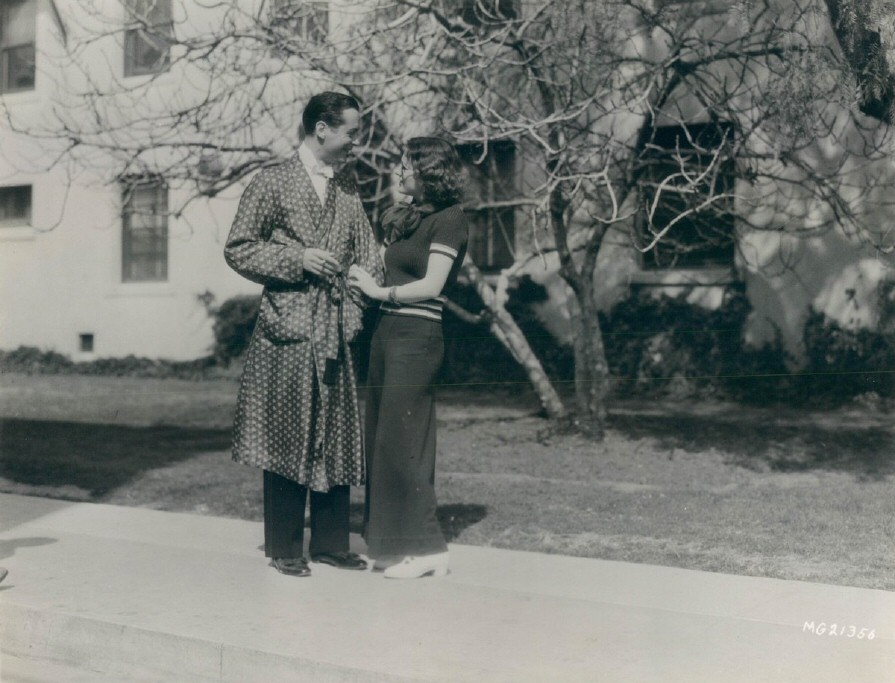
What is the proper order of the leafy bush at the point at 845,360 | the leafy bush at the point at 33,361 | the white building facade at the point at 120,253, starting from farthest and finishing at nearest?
the leafy bush at the point at 33,361
the white building facade at the point at 120,253
the leafy bush at the point at 845,360

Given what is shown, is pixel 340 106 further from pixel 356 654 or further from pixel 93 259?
pixel 93 259

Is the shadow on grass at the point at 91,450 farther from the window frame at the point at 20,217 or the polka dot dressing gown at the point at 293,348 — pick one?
the window frame at the point at 20,217

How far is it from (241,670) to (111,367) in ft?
47.6

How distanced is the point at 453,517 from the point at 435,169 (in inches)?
110

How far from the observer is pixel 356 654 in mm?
4457

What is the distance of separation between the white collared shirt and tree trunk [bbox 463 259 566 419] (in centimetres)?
515

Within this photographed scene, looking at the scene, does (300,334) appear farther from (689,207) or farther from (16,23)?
(16,23)

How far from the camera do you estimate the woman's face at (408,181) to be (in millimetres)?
5672

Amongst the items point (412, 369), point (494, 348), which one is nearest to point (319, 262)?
point (412, 369)

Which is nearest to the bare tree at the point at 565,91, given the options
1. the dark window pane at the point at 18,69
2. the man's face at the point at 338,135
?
the man's face at the point at 338,135

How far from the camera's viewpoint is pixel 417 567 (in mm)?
5676

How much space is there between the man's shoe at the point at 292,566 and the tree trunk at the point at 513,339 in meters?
5.45

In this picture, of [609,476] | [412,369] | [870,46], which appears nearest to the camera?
[412,369]

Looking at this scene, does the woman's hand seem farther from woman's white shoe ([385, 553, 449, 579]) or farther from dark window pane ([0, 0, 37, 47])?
dark window pane ([0, 0, 37, 47])
